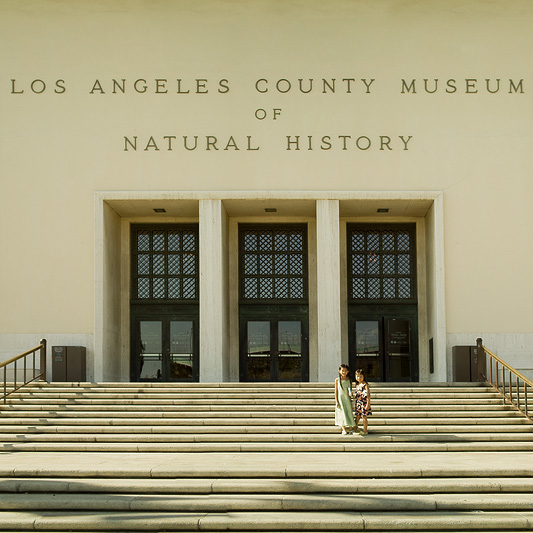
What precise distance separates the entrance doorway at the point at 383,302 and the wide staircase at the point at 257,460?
11.9ft

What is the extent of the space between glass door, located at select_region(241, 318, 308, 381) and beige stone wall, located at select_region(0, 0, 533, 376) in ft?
11.6

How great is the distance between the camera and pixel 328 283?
745 inches

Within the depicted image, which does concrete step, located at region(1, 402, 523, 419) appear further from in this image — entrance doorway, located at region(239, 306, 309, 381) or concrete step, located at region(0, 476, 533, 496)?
entrance doorway, located at region(239, 306, 309, 381)

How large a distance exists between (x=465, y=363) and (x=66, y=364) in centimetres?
907

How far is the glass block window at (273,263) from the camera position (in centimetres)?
2103

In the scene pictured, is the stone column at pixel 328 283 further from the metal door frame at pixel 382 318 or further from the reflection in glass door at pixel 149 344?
the reflection in glass door at pixel 149 344

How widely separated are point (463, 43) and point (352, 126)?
3370mm

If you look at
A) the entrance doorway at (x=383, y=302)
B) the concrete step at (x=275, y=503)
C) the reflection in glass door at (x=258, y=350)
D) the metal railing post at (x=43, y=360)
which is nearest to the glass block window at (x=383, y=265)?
the entrance doorway at (x=383, y=302)

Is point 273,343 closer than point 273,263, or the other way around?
point 273,343

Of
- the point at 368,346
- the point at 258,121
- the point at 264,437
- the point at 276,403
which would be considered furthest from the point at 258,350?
the point at 264,437

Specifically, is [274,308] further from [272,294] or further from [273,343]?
[273,343]

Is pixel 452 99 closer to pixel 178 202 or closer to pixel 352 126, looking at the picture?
pixel 352 126

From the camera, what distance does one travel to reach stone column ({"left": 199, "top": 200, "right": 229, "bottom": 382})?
61.4 ft

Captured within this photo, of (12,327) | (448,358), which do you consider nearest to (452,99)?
(448,358)
